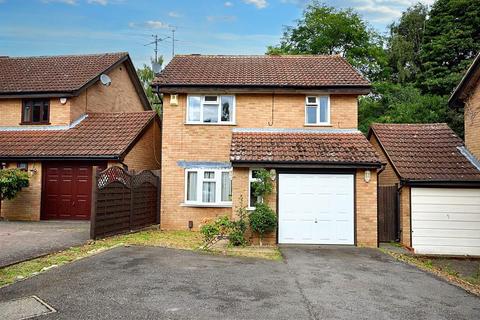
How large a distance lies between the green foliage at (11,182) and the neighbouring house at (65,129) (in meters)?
0.58

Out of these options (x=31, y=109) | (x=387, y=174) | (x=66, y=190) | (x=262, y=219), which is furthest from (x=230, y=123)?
(x=31, y=109)

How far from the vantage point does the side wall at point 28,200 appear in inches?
653

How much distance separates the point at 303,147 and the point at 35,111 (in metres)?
12.8

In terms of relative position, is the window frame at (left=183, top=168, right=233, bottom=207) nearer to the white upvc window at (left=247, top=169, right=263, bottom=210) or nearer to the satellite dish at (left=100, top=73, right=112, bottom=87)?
the white upvc window at (left=247, top=169, right=263, bottom=210)

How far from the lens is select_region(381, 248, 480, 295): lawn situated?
9.09m

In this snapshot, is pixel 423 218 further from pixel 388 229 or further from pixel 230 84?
pixel 230 84

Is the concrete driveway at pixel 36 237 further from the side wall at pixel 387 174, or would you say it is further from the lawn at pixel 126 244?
the side wall at pixel 387 174

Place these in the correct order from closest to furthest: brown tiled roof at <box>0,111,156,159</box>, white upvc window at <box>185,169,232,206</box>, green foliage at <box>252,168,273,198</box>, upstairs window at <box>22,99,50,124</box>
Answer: green foliage at <box>252,168,273,198</box> < white upvc window at <box>185,169,232,206</box> < brown tiled roof at <box>0,111,156,159</box> < upstairs window at <box>22,99,50,124</box>

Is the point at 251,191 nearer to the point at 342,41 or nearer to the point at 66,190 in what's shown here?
the point at 66,190

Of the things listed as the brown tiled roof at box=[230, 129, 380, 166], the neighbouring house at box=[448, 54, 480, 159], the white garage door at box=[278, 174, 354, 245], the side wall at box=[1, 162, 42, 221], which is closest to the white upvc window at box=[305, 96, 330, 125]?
the brown tiled roof at box=[230, 129, 380, 166]

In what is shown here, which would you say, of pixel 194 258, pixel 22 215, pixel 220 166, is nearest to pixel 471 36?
pixel 220 166

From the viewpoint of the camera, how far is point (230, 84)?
15320 millimetres

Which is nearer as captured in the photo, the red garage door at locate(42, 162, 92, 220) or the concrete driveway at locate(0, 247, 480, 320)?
the concrete driveway at locate(0, 247, 480, 320)

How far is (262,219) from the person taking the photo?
39.6ft
